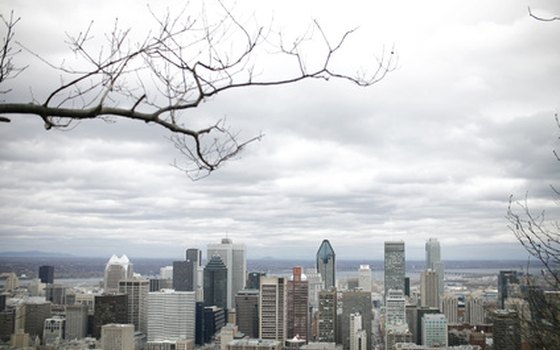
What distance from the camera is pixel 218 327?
83.5 feet

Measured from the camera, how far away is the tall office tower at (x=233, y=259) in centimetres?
3259

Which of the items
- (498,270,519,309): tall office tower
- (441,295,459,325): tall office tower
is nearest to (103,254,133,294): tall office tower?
(441,295,459,325): tall office tower

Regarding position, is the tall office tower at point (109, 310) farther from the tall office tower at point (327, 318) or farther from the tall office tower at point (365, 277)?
the tall office tower at point (365, 277)

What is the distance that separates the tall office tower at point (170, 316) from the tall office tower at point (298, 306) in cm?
401

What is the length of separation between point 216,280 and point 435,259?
37.6 ft

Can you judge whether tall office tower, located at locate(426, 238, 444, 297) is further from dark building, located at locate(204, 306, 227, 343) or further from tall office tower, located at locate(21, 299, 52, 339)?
tall office tower, located at locate(21, 299, 52, 339)

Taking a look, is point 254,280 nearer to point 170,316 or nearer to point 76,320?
point 170,316

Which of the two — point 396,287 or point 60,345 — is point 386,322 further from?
point 60,345

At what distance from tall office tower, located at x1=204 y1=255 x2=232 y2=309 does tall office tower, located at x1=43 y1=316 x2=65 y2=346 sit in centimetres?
1188

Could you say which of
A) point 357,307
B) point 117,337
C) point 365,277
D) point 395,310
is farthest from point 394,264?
point 117,337

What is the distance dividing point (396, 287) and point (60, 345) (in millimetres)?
22195

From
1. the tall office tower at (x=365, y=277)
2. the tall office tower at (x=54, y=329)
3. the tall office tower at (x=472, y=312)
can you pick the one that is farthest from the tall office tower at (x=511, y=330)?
the tall office tower at (x=365, y=277)

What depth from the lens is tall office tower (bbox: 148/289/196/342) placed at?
24.1 metres

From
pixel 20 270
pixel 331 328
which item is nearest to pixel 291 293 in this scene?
pixel 331 328
